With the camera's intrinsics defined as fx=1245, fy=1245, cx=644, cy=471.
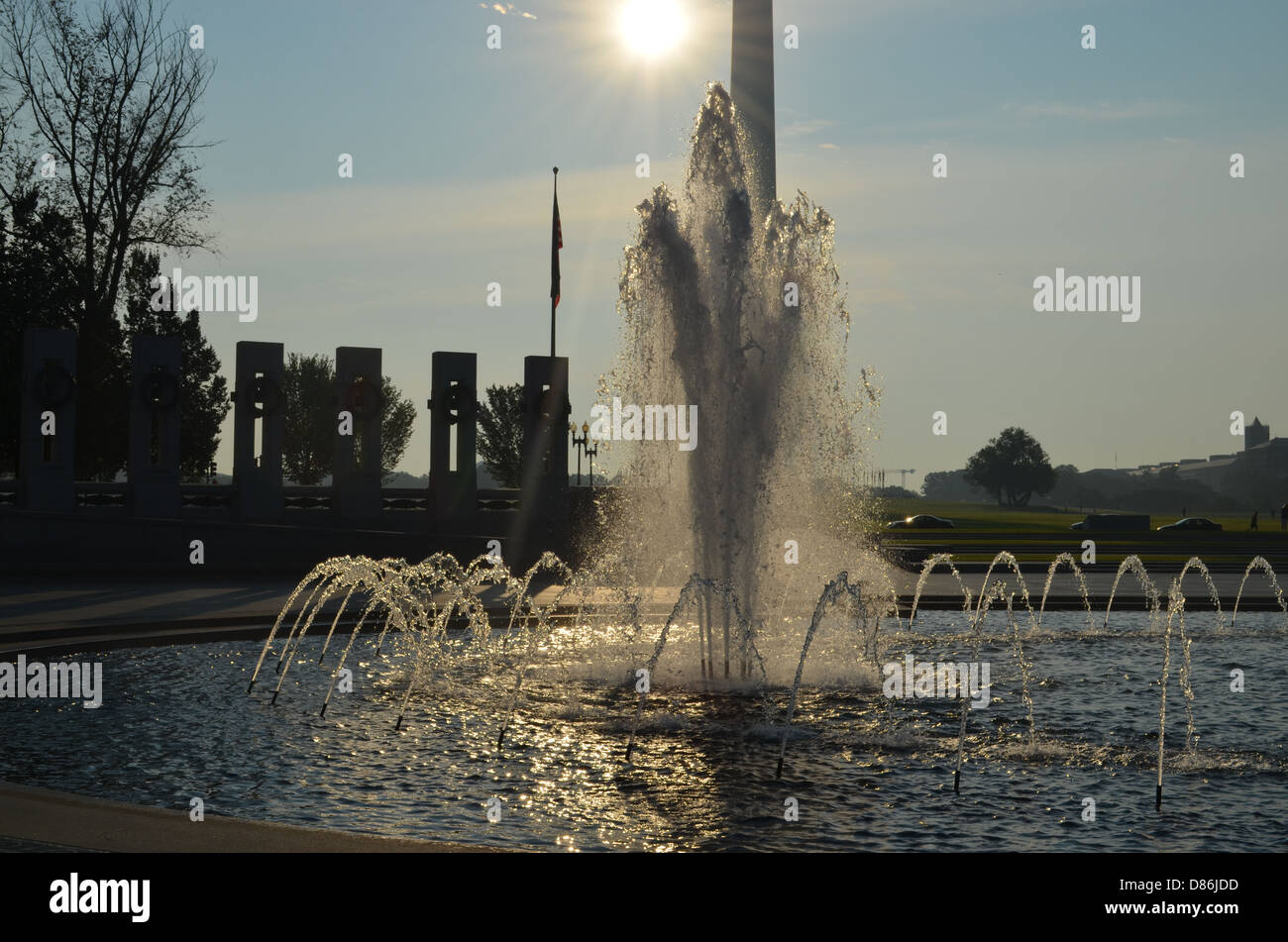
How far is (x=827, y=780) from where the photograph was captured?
9.27 metres

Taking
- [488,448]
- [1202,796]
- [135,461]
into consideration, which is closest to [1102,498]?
[488,448]

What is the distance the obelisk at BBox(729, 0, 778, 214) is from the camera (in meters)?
32.8

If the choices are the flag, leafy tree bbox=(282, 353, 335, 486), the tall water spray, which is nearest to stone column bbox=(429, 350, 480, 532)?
the flag

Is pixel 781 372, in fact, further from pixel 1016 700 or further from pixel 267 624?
pixel 267 624

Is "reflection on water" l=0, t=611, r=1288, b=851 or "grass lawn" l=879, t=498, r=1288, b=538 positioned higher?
"grass lawn" l=879, t=498, r=1288, b=538

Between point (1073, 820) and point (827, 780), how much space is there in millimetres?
1821

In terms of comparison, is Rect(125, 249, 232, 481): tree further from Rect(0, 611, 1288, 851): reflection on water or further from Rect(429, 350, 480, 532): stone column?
Rect(0, 611, 1288, 851): reflection on water

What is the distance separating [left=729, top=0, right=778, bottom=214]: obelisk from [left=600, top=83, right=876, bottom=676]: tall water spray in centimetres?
1565

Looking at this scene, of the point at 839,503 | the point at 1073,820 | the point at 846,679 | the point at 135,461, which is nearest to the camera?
the point at 1073,820

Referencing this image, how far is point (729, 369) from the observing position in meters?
16.3
